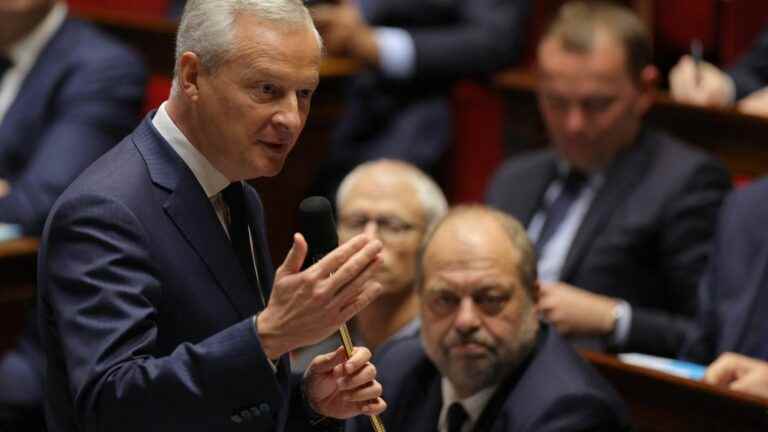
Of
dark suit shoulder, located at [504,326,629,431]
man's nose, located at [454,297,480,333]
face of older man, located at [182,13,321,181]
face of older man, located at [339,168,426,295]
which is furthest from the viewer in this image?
face of older man, located at [339,168,426,295]

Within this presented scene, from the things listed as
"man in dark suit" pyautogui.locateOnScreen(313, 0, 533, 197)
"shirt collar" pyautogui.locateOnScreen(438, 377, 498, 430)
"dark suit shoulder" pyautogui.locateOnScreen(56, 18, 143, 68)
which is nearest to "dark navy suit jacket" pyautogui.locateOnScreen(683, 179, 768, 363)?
"shirt collar" pyautogui.locateOnScreen(438, 377, 498, 430)

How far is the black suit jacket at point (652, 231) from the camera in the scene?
7.75 feet

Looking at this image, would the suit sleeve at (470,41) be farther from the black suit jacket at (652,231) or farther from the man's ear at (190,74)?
the man's ear at (190,74)

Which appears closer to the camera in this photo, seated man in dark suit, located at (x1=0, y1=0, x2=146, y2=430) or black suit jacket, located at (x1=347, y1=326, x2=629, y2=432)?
black suit jacket, located at (x1=347, y1=326, x2=629, y2=432)

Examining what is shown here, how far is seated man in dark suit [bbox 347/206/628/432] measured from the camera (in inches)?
65.9

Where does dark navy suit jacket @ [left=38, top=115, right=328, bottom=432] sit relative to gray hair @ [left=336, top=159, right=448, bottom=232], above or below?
A: above

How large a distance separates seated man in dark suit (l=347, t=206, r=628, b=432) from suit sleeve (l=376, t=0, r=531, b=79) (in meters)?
1.10

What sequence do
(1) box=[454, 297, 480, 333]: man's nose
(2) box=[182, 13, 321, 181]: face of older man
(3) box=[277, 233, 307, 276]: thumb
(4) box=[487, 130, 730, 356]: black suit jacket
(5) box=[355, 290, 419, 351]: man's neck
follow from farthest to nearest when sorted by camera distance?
(4) box=[487, 130, 730, 356]: black suit jacket < (5) box=[355, 290, 419, 351]: man's neck < (1) box=[454, 297, 480, 333]: man's nose < (2) box=[182, 13, 321, 181]: face of older man < (3) box=[277, 233, 307, 276]: thumb

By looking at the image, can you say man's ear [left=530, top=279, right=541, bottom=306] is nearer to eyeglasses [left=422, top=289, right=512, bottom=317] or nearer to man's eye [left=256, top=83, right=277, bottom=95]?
eyeglasses [left=422, top=289, right=512, bottom=317]

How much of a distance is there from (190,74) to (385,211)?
3.70ft

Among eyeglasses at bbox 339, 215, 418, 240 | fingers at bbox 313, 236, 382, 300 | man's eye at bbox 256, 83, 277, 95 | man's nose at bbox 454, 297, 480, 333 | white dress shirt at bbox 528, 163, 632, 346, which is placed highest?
man's eye at bbox 256, 83, 277, 95

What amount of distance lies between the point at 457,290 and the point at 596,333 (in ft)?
1.74

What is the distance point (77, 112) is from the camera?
106 inches

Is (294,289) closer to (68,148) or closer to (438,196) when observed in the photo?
(438,196)
